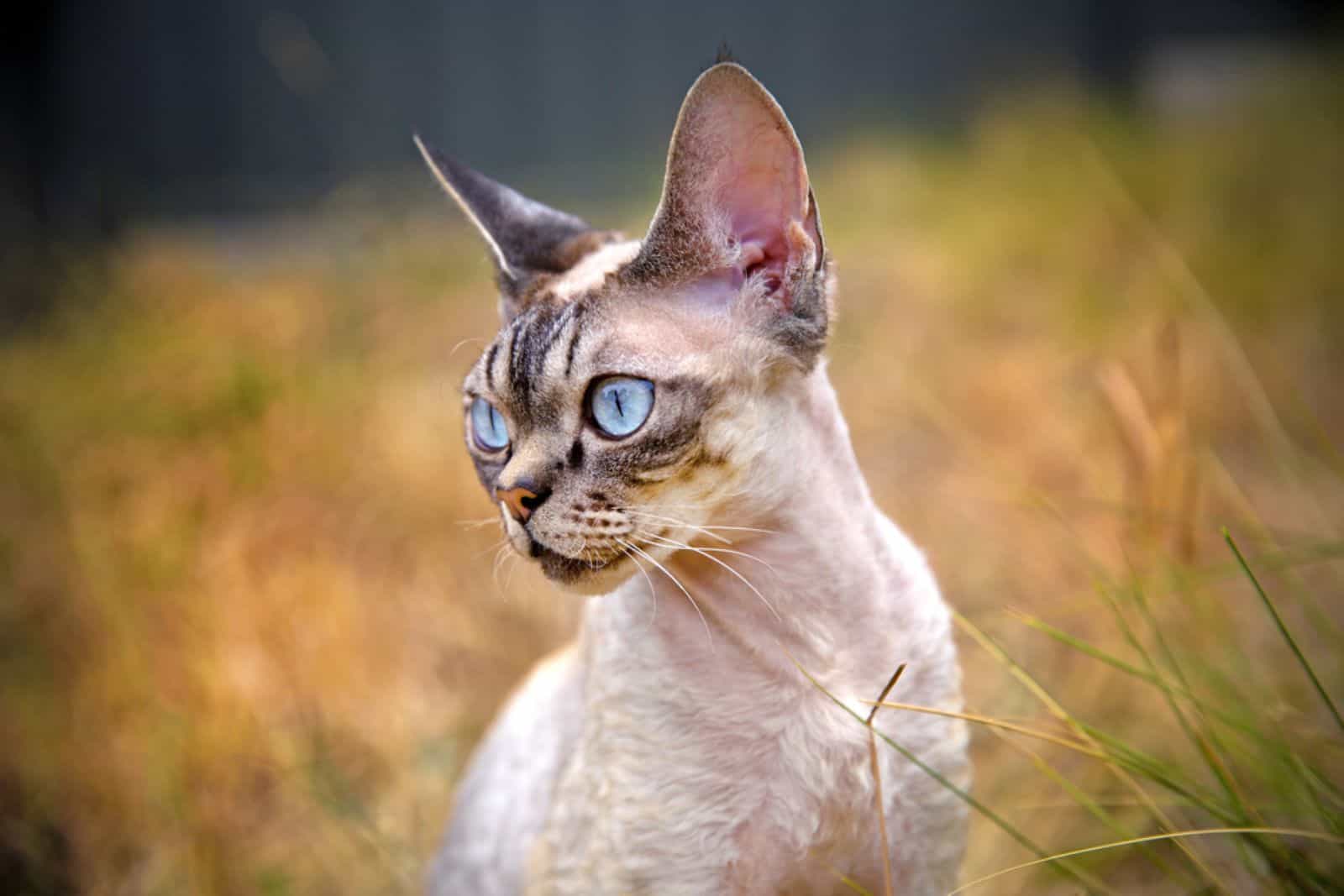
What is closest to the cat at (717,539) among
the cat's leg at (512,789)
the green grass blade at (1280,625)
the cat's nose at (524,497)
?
the cat's nose at (524,497)

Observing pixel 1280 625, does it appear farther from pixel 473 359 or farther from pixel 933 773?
pixel 473 359

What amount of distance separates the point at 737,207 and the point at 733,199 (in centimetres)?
1

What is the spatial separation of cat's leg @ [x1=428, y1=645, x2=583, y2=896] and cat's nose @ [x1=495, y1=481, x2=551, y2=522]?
1.65ft

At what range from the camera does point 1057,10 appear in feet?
20.0

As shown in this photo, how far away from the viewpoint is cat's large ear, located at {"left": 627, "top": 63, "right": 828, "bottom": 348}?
46.0 inches

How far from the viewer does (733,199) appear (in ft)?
4.14

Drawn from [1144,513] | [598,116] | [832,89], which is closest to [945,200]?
[832,89]

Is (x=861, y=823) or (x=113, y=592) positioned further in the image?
(x=113, y=592)

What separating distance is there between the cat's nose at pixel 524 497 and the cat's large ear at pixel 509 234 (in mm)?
322

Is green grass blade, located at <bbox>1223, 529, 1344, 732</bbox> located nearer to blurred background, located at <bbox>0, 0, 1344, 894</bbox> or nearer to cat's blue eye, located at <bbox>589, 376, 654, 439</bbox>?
blurred background, located at <bbox>0, 0, 1344, 894</bbox>

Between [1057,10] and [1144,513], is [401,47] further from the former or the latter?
[1144,513]

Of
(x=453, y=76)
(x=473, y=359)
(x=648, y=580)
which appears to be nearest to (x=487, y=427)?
(x=648, y=580)

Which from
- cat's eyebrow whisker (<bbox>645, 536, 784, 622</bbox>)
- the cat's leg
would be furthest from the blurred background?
cat's eyebrow whisker (<bbox>645, 536, 784, 622</bbox>)

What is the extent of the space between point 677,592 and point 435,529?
1.94 m
